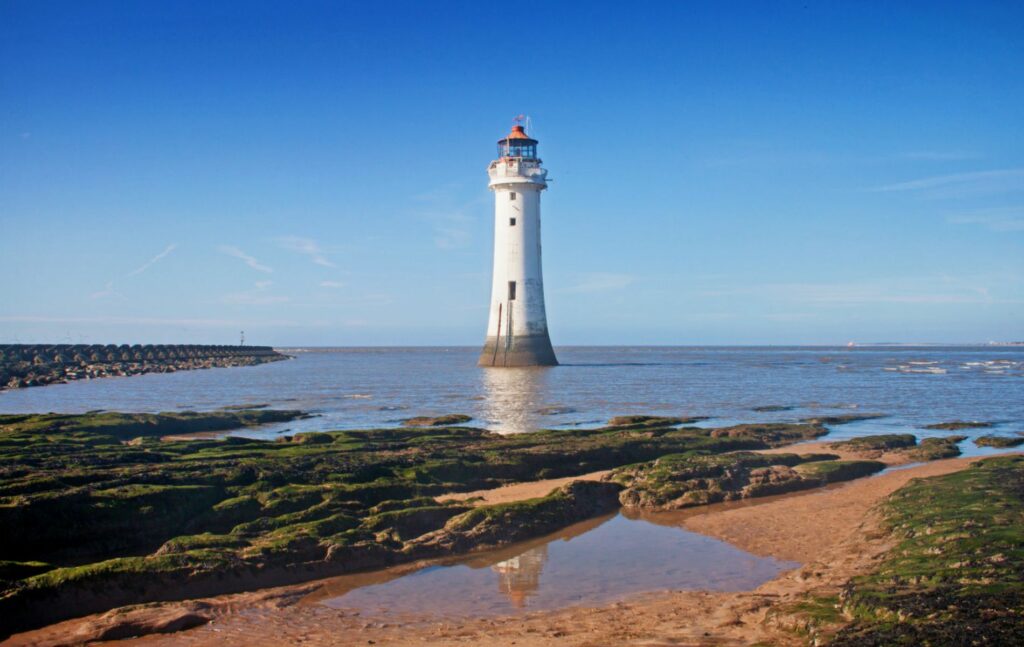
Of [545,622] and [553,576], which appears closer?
[545,622]

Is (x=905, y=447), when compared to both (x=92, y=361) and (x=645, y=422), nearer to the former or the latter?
(x=645, y=422)

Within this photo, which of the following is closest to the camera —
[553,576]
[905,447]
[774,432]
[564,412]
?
[553,576]

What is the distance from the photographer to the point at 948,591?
778cm

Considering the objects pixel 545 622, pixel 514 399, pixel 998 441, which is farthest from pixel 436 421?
pixel 545 622

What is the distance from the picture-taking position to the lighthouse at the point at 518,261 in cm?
4969

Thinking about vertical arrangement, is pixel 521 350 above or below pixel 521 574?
above

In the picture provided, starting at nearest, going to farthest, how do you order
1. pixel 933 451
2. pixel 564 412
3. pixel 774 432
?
pixel 933 451
pixel 774 432
pixel 564 412

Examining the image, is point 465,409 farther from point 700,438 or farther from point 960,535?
point 960,535

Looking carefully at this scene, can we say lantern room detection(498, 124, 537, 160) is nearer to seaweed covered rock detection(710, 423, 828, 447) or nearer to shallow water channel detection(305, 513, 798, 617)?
seaweed covered rock detection(710, 423, 828, 447)

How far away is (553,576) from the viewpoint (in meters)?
10.1

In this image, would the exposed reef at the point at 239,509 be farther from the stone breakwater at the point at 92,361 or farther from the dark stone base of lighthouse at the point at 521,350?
the stone breakwater at the point at 92,361

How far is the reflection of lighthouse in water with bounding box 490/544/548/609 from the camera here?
9.36 metres

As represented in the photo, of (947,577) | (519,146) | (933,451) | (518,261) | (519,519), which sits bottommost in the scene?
(519,519)

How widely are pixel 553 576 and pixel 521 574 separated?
39cm
